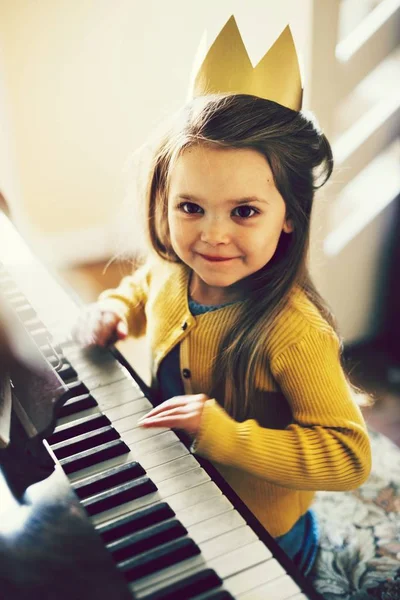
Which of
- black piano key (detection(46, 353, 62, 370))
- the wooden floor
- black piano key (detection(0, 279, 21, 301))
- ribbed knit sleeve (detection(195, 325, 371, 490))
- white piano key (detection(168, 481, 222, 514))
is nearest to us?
white piano key (detection(168, 481, 222, 514))

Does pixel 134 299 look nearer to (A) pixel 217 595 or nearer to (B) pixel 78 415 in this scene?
(B) pixel 78 415

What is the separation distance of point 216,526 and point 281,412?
1.18 ft

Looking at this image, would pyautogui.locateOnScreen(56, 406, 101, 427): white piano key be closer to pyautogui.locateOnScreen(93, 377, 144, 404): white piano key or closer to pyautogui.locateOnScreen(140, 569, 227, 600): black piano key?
pyautogui.locateOnScreen(93, 377, 144, 404): white piano key

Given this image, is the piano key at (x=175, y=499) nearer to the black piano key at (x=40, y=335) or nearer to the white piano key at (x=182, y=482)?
the white piano key at (x=182, y=482)

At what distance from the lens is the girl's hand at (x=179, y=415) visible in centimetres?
79

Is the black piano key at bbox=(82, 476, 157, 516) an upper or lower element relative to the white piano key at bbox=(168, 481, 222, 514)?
lower

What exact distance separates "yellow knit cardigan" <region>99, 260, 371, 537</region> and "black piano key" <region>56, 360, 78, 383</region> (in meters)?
0.19

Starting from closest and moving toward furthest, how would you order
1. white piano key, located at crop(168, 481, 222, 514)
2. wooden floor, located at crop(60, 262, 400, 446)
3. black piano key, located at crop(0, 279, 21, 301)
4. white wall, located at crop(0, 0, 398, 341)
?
1. white piano key, located at crop(168, 481, 222, 514)
2. black piano key, located at crop(0, 279, 21, 301)
3. wooden floor, located at crop(60, 262, 400, 446)
4. white wall, located at crop(0, 0, 398, 341)

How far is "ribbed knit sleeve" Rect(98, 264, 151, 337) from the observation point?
1246 millimetres

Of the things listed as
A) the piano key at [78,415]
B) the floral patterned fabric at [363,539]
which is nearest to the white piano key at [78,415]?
the piano key at [78,415]

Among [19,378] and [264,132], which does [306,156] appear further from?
[19,378]

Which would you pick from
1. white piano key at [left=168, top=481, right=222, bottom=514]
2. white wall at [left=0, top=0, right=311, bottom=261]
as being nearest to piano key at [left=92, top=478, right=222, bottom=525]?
white piano key at [left=168, top=481, right=222, bottom=514]

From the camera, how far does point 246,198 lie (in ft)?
2.83

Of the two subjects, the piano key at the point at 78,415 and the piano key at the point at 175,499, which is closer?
the piano key at the point at 175,499
